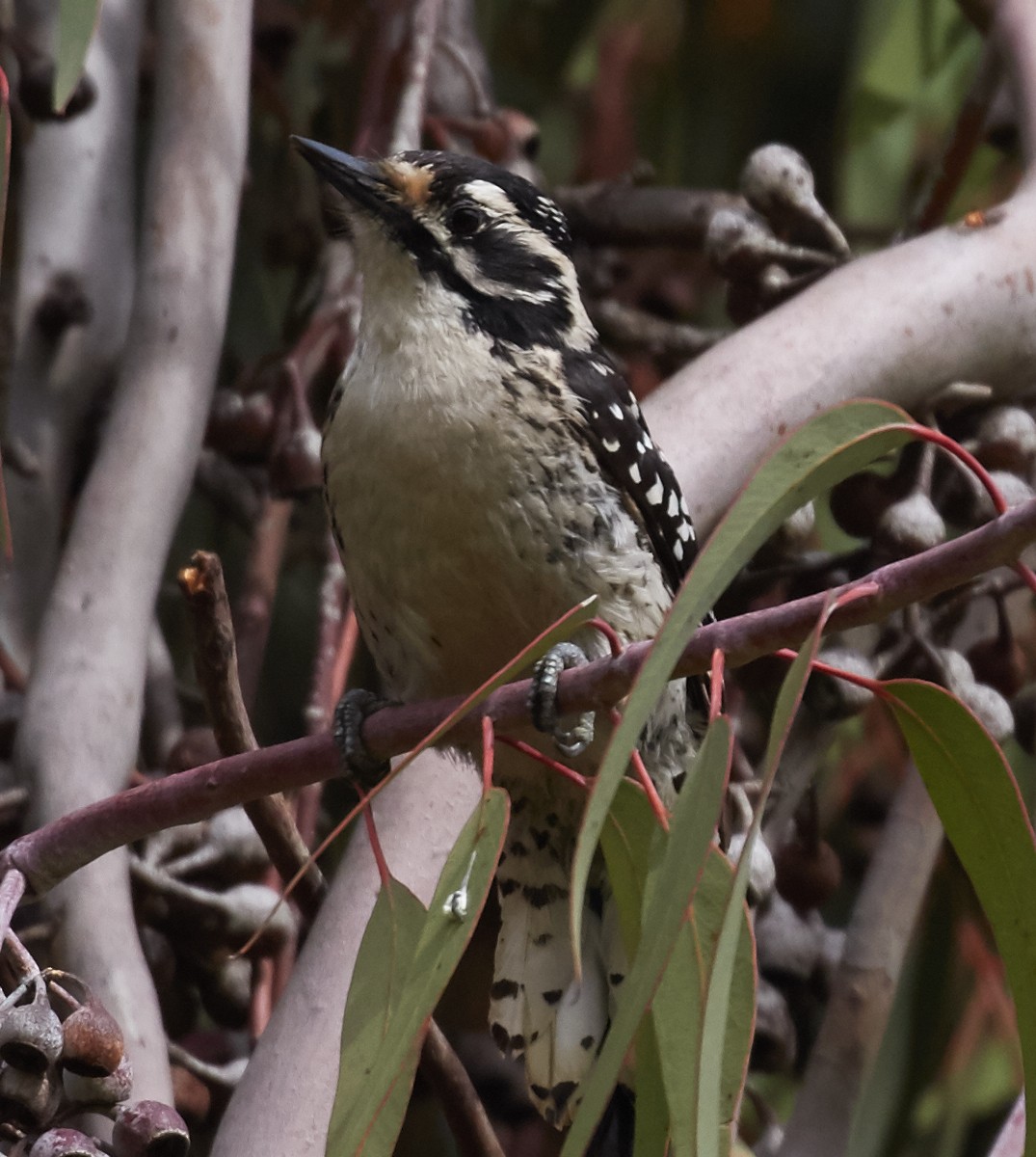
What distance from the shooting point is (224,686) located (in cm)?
137

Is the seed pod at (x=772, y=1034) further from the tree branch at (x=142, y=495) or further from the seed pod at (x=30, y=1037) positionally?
the seed pod at (x=30, y=1037)

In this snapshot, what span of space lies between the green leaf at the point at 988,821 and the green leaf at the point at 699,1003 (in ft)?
0.52

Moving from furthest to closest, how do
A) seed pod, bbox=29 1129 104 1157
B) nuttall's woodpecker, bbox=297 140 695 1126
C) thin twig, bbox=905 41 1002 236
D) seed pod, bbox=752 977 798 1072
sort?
thin twig, bbox=905 41 1002 236 < seed pod, bbox=752 977 798 1072 < nuttall's woodpecker, bbox=297 140 695 1126 < seed pod, bbox=29 1129 104 1157

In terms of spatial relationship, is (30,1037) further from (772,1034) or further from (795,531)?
(795,531)

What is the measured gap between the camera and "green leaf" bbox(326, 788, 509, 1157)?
3.48 ft

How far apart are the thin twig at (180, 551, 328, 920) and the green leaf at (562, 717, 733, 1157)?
405mm

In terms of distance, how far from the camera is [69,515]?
2.31 meters

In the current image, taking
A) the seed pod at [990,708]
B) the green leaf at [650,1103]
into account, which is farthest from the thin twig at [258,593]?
the green leaf at [650,1103]

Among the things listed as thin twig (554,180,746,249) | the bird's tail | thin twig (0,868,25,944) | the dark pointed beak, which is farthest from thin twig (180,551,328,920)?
thin twig (554,180,746,249)

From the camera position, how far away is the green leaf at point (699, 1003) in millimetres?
1101

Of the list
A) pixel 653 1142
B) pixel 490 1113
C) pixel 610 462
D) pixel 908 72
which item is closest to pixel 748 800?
pixel 610 462

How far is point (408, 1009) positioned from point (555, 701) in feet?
0.72

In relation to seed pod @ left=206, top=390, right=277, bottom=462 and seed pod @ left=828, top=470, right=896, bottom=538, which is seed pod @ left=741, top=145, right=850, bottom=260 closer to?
seed pod @ left=828, top=470, right=896, bottom=538

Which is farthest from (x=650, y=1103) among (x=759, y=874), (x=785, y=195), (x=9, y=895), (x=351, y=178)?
(x=785, y=195)
